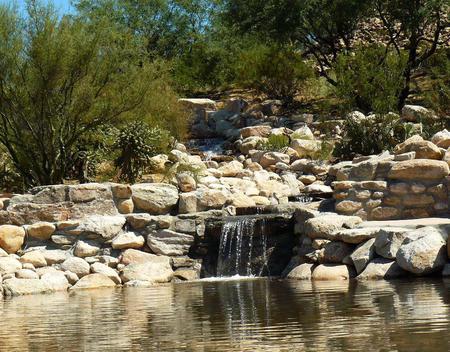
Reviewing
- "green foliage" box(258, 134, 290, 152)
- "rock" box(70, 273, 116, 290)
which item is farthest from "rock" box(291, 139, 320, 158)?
"rock" box(70, 273, 116, 290)

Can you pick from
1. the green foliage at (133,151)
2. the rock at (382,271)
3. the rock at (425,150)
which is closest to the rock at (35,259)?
the green foliage at (133,151)

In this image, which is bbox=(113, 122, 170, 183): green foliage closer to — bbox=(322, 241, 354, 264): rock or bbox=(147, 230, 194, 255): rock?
bbox=(147, 230, 194, 255): rock

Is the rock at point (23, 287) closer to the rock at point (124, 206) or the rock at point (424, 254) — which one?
the rock at point (124, 206)

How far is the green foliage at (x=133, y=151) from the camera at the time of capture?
21.7 meters

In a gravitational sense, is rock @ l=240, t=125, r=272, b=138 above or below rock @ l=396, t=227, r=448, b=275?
above

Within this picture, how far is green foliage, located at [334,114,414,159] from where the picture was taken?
2303 cm

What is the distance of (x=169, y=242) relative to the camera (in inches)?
706

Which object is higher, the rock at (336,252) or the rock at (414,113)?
the rock at (414,113)

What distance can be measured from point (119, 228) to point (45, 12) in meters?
5.61

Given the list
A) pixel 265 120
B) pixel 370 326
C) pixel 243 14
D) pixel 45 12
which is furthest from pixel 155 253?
pixel 243 14

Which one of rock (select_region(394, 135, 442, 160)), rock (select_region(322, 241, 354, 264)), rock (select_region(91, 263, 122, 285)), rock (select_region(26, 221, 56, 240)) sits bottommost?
rock (select_region(91, 263, 122, 285))

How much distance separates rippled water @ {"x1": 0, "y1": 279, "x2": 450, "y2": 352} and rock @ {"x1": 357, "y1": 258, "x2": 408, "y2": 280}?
2.19ft

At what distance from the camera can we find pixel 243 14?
111 feet

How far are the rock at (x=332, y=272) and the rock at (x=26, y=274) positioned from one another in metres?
4.86
